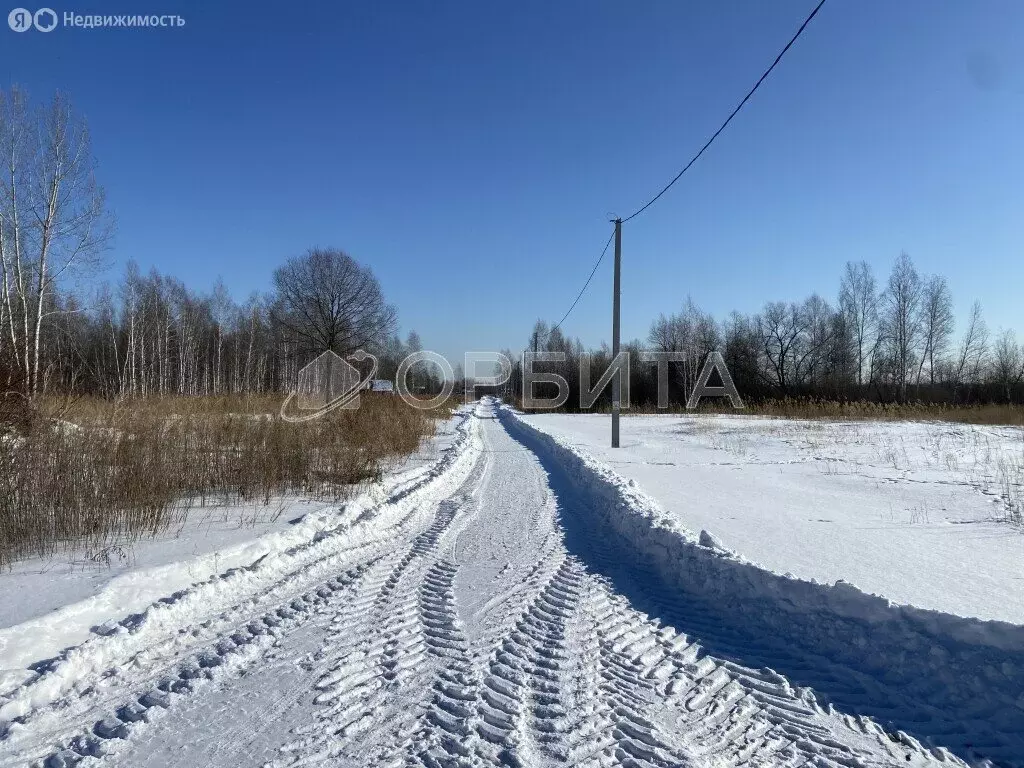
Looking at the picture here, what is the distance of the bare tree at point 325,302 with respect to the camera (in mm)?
37875

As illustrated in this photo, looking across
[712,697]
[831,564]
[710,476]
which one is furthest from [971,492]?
[712,697]

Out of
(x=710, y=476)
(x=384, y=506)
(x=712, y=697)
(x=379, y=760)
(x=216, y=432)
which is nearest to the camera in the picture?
(x=379, y=760)

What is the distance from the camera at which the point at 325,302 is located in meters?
38.2

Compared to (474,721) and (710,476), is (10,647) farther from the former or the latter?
(710,476)

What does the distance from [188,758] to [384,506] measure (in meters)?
5.18

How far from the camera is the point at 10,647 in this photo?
Result: 10.5ft

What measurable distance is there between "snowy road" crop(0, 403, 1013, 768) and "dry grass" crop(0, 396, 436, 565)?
202cm

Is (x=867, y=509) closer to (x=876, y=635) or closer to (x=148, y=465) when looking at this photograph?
(x=876, y=635)

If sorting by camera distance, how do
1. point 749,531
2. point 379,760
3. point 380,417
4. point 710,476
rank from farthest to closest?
point 380,417 → point 710,476 → point 749,531 → point 379,760

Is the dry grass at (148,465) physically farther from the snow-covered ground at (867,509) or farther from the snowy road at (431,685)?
the snow-covered ground at (867,509)

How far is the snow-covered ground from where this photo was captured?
465 cm

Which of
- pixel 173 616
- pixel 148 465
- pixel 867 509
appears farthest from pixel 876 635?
pixel 148 465

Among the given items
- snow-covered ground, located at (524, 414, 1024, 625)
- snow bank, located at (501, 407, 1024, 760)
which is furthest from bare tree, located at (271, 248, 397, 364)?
snow bank, located at (501, 407, 1024, 760)

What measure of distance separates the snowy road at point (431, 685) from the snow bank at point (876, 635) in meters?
0.14
